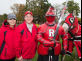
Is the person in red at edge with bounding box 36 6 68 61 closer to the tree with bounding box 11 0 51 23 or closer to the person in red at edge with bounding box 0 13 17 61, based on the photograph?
the person in red at edge with bounding box 0 13 17 61

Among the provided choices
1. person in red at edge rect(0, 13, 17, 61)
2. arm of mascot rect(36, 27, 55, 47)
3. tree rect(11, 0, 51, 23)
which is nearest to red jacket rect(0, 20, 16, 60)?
person in red at edge rect(0, 13, 17, 61)

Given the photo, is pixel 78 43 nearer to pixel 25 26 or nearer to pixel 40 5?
pixel 25 26

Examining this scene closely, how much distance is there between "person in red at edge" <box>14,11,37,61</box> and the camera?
Answer: 6.79 ft

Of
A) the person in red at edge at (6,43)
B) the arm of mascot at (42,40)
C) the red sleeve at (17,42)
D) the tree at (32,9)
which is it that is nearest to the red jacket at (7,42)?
the person in red at edge at (6,43)

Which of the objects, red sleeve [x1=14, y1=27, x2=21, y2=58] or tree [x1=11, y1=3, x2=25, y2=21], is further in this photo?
tree [x1=11, y1=3, x2=25, y2=21]

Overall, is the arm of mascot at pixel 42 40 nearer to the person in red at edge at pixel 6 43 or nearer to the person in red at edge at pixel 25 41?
the person in red at edge at pixel 25 41

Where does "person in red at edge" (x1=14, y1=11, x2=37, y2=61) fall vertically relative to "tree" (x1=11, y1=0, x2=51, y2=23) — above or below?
below

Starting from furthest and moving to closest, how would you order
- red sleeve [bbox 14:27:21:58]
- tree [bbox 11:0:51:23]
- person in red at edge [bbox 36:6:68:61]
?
tree [bbox 11:0:51:23], person in red at edge [bbox 36:6:68:61], red sleeve [bbox 14:27:21:58]

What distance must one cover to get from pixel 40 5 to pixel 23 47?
19686 mm

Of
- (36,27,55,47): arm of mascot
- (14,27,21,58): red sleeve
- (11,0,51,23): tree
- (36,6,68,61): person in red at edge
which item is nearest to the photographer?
(36,27,55,47): arm of mascot

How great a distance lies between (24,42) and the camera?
2123 millimetres

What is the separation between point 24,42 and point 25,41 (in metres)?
0.04

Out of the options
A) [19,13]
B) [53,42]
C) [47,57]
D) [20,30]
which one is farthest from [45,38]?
[19,13]

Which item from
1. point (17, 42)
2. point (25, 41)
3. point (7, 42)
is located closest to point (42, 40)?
point (25, 41)
